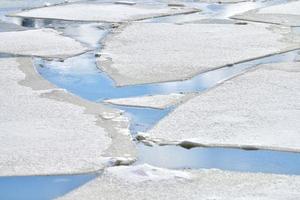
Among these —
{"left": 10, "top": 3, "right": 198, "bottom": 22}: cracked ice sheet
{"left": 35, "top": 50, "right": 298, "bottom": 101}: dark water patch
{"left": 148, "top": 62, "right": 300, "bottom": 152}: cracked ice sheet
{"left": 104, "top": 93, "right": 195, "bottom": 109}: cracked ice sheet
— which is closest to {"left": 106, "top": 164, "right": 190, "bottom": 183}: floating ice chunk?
{"left": 148, "top": 62, "right": 300, "bottom": 152}: cracked ice sheet

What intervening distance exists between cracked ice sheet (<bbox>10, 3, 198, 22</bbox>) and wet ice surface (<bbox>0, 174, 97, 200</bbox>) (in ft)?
18.6

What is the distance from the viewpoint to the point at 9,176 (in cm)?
380

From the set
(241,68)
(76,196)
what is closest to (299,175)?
(76,196)

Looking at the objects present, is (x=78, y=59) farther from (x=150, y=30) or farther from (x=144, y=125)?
(x=144, y=125)

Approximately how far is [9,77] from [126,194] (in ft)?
9.39

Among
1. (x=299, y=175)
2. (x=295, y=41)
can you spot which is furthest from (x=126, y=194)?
(x=295, y=41)

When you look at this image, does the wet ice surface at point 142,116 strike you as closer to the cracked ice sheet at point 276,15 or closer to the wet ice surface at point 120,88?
the wet ice surface at point 120,88

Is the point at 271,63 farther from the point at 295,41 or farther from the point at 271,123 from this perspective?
the point at 271,123

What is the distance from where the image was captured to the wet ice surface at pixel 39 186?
3.58 metres

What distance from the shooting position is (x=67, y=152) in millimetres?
4117

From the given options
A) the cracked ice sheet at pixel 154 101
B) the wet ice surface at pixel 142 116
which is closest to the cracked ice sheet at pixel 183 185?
the wet ice surface at pixel 142 116

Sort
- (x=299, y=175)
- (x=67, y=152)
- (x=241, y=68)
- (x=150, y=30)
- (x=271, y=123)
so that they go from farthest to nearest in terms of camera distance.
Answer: (x=150, y=30)
(x=241, y=68)
(x=271, y=123)
(x=67, y=152)
(x=299, y=175)

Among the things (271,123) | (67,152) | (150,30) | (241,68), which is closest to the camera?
(67,152)

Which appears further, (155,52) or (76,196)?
(155,52)
